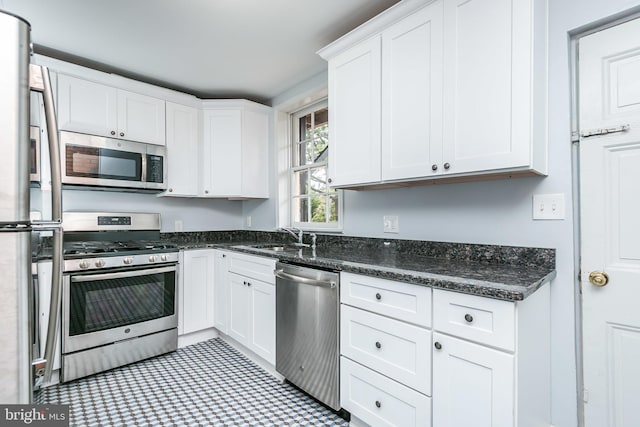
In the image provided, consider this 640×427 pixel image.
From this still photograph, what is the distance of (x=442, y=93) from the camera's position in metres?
1.64

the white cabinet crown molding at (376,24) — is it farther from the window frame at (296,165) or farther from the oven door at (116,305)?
the oven door at (116,305)

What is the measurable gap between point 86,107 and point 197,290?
180 centimetres

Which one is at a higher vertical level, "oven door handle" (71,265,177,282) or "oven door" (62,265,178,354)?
"oven door handle" (71,265,177,282)

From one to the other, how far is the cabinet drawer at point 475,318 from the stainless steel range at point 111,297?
88.6 inches

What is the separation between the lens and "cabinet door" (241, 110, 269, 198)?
11.1 ft

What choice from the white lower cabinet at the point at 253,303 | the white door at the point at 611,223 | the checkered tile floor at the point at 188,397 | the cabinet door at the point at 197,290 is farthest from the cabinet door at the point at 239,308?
the white door at the point at 611,223

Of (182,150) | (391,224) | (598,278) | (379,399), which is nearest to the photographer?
(598,278)

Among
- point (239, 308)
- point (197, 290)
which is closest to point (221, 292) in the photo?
point (197, 290)

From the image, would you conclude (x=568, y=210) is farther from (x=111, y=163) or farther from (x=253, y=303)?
(x=111, y=163)

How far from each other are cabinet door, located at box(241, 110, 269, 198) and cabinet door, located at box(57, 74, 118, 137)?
117 centimetres

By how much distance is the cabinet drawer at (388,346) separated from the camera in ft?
4.53

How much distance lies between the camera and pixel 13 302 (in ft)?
2.72

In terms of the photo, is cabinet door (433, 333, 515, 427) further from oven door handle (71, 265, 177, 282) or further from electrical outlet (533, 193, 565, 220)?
oven door handle (71, 265, 177, 282)

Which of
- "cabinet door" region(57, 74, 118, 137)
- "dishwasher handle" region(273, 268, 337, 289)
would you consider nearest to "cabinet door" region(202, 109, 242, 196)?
"cabinet door" region(57, 74, 118, 137)
